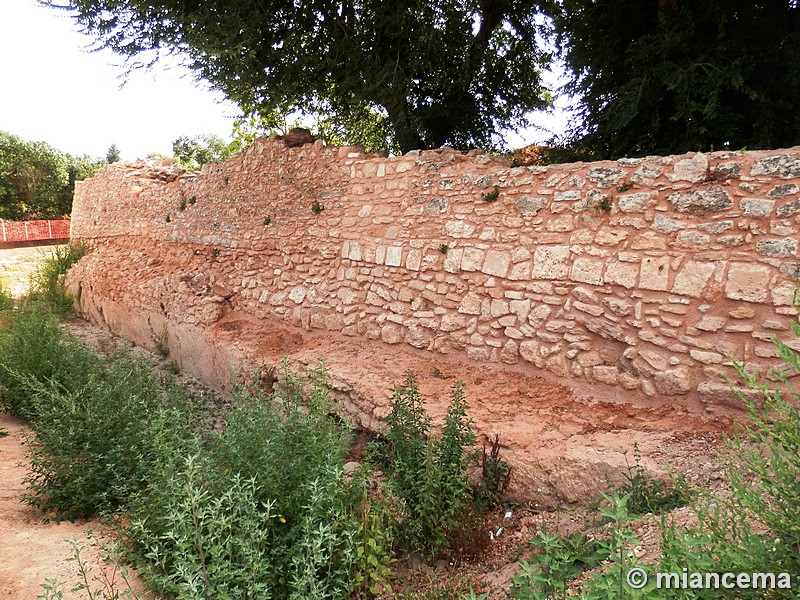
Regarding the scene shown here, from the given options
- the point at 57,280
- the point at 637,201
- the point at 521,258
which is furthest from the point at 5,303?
the point at 637,201

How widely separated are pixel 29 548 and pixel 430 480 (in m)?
2.65

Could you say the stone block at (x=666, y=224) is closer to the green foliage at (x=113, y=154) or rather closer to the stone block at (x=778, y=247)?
the stone block at (x=778, y=247)

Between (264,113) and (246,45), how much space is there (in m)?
2.85

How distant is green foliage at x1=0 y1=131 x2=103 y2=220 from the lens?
26.9 m

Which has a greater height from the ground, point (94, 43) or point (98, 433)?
point (94, 43)

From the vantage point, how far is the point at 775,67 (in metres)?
6.36

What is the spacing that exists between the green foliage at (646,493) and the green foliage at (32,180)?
103 feet

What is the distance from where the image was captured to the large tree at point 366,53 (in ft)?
24.4

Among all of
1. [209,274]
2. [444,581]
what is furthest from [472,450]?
[209,274]

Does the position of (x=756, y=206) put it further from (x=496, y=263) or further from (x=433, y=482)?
(x=433, y=482)

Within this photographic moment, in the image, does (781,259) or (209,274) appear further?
(209,274)

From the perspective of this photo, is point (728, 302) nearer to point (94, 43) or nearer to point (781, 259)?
point (781, 259)

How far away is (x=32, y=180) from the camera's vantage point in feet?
90.3

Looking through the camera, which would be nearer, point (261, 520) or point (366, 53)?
point (261, 520)
